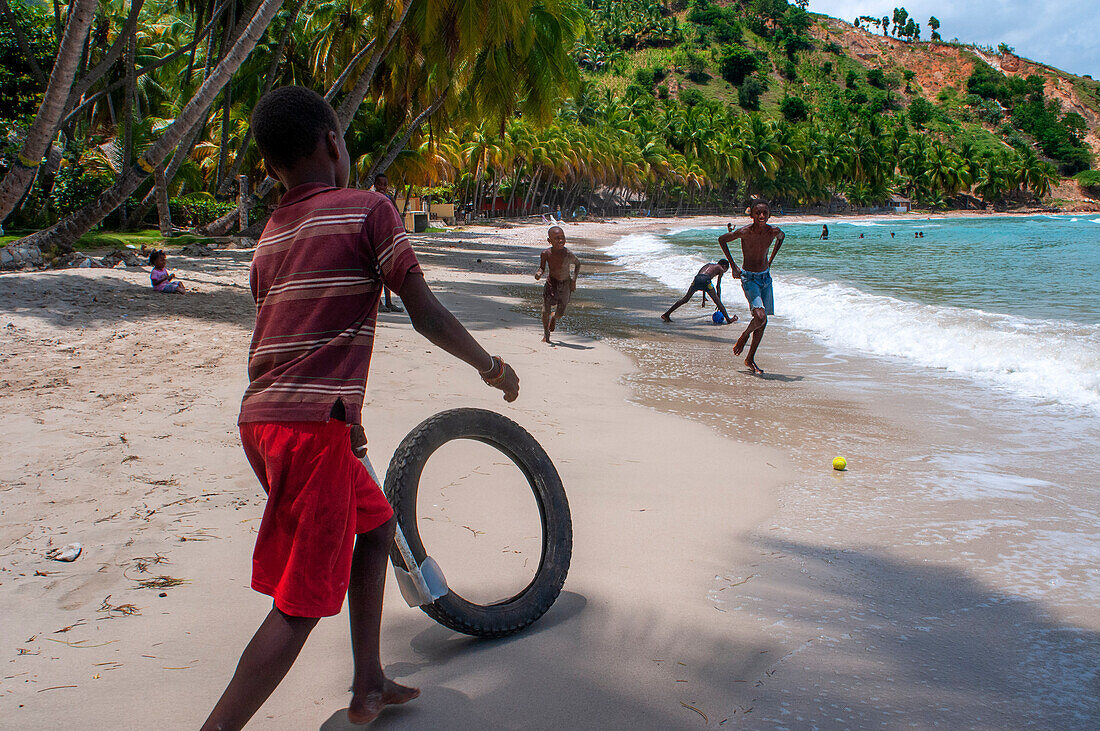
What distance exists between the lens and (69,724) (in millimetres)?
2166

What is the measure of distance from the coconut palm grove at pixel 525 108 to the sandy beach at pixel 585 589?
24.5 ft

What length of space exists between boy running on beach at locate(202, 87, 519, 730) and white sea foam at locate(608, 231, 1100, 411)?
6.94 meters

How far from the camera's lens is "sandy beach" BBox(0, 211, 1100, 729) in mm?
2379

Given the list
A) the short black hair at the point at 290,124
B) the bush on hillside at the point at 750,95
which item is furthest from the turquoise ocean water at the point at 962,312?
the bush on hillside at the point at 750,95

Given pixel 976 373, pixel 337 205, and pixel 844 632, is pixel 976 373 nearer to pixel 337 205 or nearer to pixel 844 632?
pixel 844 632

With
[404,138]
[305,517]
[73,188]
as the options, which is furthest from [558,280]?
[404,138]

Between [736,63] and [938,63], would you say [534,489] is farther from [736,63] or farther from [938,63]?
[938,63]

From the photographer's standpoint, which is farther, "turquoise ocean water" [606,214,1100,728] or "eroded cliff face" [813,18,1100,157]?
"eroded cliff face" [813,18,1100,157]

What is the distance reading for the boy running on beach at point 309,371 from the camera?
1.98 m

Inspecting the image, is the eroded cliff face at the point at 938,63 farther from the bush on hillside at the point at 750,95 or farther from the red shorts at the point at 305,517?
the red shorts at the point at 305,517

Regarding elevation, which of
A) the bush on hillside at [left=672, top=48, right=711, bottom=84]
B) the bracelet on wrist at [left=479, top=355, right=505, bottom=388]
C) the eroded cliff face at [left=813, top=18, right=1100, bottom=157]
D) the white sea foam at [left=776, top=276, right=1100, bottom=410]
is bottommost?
the white sea foam at [left=776, top=276, right=1100, bottom=410]

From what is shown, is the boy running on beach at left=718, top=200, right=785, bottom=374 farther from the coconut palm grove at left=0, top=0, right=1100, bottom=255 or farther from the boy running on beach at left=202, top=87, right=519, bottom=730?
the coconut palm grove at left=0, top=0, right=1100, bottom=255

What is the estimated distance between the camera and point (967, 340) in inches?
382

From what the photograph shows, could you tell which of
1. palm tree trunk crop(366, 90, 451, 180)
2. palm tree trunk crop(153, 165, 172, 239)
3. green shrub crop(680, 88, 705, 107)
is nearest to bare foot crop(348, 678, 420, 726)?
palm tree trunk crop(153, 165, 172, 239)
